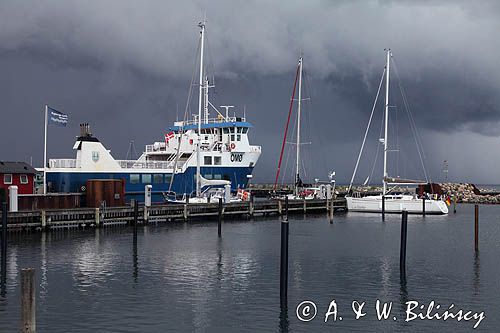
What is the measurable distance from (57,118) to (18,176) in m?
6.81

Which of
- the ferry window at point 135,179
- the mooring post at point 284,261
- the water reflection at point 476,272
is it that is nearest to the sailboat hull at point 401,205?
the ferry window at point 135,179

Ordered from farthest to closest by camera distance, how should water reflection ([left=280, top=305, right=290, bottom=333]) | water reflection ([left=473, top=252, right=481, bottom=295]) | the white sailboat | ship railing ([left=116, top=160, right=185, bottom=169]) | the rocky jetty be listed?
the rocky jetty, the white sailboat, ship railing ([left=116, top=160, right=185, bottom=169]), water reflection ([left=473, top=252, right=481, bottom=295]), water reflection ([left=280, top=305, right=290, bottom=333])

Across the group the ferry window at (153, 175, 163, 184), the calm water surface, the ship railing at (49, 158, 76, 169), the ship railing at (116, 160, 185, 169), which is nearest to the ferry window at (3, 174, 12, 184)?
the calm water surface

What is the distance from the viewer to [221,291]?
24562 mm

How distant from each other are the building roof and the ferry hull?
7576 millimetres

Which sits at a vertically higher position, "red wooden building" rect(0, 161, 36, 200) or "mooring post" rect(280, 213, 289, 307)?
"red wooden building" rect(0, 161, 36, 200)

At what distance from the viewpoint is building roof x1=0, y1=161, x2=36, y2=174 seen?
151 feet

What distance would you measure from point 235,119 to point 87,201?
83.9 feet

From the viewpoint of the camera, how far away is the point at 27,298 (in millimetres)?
14070

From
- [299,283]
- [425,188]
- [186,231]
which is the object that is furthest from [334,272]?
[425,188]

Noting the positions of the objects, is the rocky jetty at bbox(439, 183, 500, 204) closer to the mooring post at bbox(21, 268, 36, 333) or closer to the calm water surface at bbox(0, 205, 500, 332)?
the calm water surface at bbox(0, 205, 500, 332)

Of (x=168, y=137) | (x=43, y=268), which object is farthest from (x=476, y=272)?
(x=168, y=137)

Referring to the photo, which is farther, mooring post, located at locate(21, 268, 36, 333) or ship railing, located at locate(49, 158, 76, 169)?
ship railing, located at locate(49, 158, 76, 169)

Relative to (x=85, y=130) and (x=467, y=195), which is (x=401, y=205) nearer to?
(x=85, y=130)
